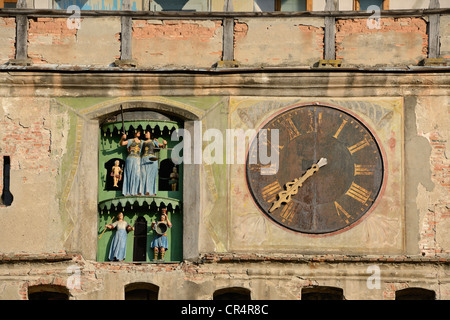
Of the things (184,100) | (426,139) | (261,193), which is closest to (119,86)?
(184,100)

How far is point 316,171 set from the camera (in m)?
27.6

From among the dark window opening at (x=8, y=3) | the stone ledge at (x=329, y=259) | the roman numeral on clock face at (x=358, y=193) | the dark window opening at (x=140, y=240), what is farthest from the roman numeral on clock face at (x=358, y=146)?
the dark window opening at (x=8, y=3)

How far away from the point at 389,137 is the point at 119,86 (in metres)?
4.27

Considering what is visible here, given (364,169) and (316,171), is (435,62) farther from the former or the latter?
(316,171)

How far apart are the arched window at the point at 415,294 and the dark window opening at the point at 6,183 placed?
6112 mm

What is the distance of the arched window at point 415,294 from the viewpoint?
89.3 ft

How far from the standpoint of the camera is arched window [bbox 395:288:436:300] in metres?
27.2

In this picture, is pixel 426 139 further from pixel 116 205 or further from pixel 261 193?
pixel 116 205

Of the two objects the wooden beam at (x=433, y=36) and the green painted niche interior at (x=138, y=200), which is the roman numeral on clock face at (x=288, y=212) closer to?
the green painted niche interior at (x=138, y=200)

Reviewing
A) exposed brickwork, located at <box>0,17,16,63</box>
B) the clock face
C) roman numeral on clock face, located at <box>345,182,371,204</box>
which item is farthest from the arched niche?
roman numeral on clock face, located at <box>345,182,371,204</box>

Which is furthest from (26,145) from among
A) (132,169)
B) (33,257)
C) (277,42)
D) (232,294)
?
(277,42)

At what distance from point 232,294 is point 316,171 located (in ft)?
7.50

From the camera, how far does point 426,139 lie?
91.4ft
